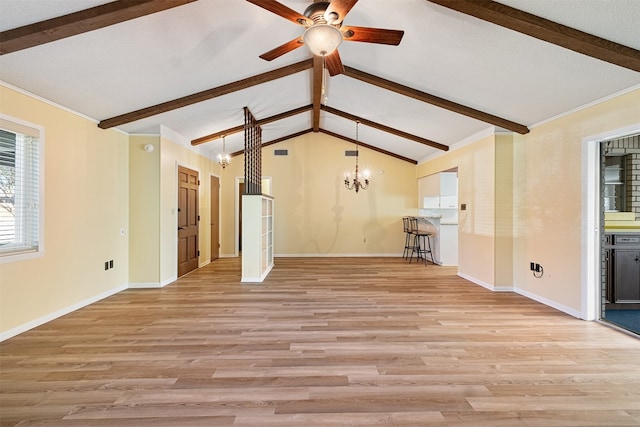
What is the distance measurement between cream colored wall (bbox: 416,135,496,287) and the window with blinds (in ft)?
19.9

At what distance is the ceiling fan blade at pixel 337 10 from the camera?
2.03 meters

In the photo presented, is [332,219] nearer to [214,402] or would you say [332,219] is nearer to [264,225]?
[264,225]

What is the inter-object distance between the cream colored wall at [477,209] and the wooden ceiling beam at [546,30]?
7.03 feet

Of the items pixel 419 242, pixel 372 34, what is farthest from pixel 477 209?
pixel 372 34

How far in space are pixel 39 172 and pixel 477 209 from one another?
20.3 ft

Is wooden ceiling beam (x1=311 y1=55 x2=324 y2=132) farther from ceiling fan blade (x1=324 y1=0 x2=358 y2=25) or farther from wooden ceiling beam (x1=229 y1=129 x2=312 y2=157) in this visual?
ceiling fan blade (x1=324 y1=0 x2=358 y2=25)

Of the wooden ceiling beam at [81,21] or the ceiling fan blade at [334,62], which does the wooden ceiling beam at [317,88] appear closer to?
the ceiling fan blade at [334,62]

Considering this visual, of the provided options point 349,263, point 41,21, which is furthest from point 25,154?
point 349,263

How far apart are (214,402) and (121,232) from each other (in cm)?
373

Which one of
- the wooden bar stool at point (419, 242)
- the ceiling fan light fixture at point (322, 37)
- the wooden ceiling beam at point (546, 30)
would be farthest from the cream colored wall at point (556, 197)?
the ceiling fan light fixture at point (322, 37)

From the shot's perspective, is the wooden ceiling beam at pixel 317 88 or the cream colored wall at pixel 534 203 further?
the wooden ceiling beam at pixel 317 88

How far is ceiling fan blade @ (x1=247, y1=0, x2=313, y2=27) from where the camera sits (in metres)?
2.06

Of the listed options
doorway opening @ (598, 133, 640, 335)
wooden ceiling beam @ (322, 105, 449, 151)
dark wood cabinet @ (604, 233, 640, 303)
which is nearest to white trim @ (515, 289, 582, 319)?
doorway opening @ (598, 133, 640, 335)

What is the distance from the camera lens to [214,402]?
6.22 feet
